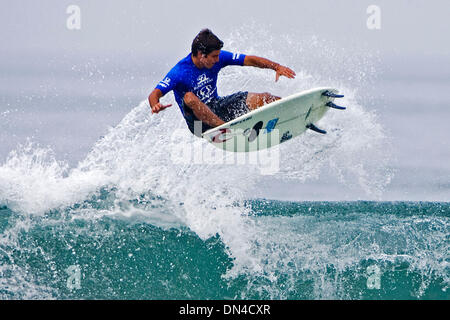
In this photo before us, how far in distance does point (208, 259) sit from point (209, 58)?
2229 millimetres

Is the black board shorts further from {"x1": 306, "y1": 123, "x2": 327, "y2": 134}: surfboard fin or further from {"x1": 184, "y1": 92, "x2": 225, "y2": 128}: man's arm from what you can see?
{"x1": 306, "y1": 123, "x2": 327, "y2": 134}: surfboard fin

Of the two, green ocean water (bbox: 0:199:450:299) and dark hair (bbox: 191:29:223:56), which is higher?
dark hair (bbox: 191:29:223:56)

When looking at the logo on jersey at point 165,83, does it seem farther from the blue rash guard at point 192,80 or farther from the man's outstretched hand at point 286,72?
the man's outstretched hand at point 286,72

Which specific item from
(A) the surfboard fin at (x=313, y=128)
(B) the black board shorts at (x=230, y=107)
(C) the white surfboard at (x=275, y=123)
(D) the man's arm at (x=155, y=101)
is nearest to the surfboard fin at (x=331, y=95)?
(C) the white surfboard at (x=275, y=123)

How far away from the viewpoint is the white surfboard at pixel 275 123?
7273 mm

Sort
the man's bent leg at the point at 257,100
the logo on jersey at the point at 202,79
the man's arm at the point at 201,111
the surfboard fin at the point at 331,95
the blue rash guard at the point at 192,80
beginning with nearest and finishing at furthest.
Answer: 1. the man's arm at the point at 201,111
2. the blue rash guard at the point at 192,80
3. the logo on jersey at the point at 202,79
4. the man's bent leg at the point at 257,100
5. the surfboard fin at the point at 331,95

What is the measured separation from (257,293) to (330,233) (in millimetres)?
1455

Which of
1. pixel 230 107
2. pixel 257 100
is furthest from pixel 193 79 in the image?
pixel 257 100

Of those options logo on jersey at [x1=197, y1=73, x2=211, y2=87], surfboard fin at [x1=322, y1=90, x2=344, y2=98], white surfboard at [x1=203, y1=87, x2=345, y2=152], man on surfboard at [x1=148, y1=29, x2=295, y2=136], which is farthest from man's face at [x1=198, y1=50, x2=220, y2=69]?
surfboard fin at [x1=322, y1=90, x2=344, y2=98]

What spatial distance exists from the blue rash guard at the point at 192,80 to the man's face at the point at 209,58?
96 mm

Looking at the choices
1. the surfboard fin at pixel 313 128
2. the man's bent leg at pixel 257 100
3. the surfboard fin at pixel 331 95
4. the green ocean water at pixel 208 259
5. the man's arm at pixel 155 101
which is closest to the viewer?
the man's arm at pixel 155 101

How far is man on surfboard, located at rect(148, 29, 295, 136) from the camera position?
7203 millimetres

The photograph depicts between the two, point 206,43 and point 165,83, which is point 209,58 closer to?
point 206,43

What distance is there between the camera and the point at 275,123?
7.61 meters
